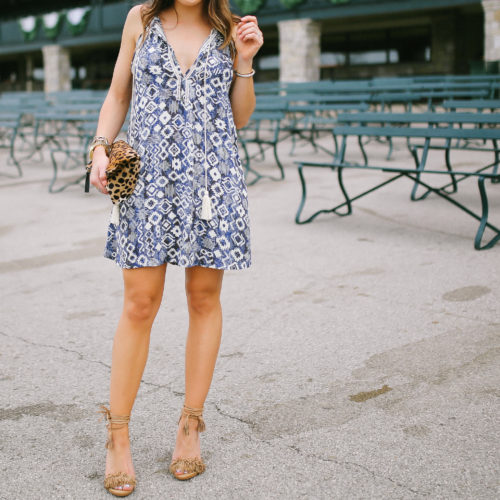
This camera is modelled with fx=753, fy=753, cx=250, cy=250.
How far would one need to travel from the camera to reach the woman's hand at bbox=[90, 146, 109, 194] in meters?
2.36

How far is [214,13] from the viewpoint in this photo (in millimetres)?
2451

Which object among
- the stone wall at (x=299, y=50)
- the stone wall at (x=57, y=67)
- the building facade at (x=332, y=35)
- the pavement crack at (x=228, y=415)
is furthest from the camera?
the stone wall at (x=57, y=67)

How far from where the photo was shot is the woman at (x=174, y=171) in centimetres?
238

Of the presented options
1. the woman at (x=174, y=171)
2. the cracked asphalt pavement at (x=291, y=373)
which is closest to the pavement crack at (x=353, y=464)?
the cracked asphalt pavement at (x=291, y=373)

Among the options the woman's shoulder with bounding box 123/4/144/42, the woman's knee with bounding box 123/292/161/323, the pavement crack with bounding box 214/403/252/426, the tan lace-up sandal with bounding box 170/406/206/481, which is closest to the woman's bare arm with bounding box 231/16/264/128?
the woman's shoulder with bounding box 123/4/144/42

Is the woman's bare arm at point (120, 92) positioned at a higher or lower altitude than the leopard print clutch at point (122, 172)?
higher

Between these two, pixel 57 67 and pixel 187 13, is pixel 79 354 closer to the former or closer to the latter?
pixel 187 13

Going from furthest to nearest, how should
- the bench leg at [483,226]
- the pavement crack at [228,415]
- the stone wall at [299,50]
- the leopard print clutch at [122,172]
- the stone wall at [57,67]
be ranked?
1. the stone wall at [57,67]
2. the stone wall at [299,50]
3. the bench leg at [483,226]
4. the pavement crack at [228,415]
5. the leopard print clutch at [122,172]

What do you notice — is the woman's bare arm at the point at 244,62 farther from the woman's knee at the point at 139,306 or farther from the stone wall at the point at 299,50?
the stone wall at the point at 299,50

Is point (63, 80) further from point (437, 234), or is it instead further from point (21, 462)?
point (21, 462)

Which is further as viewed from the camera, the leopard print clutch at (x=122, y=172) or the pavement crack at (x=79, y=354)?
the pavement crack at (x=79, y=354)

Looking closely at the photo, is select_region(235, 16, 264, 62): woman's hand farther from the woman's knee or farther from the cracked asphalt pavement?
the cracked asphalt pavement

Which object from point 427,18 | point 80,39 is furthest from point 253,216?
point 80,39

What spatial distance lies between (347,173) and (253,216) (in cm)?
310
